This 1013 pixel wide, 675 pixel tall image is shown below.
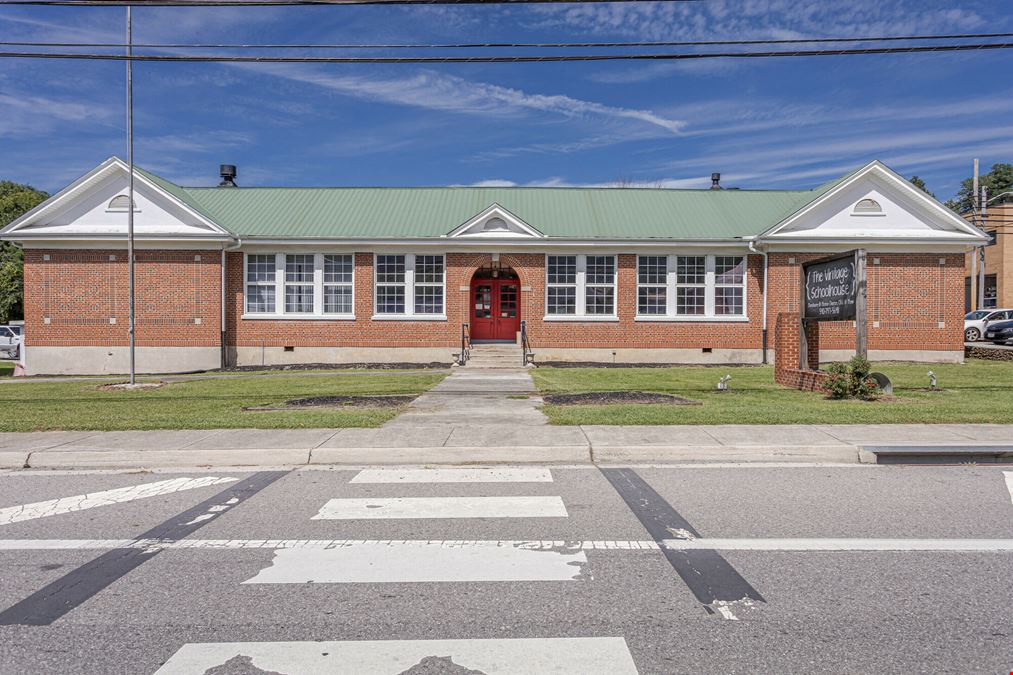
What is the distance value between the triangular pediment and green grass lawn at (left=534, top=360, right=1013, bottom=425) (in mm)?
6085

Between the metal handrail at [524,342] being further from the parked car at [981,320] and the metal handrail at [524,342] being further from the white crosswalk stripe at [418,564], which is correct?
the parked car at [981,320]

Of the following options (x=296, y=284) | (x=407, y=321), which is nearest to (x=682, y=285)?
(x=407, y=321)

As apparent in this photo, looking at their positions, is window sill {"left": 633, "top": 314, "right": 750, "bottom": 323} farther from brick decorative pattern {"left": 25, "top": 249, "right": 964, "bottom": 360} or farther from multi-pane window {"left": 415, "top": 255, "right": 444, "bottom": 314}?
multi-pane window {"left": 415, "top": 255, "right": 444, "bottom": 314}

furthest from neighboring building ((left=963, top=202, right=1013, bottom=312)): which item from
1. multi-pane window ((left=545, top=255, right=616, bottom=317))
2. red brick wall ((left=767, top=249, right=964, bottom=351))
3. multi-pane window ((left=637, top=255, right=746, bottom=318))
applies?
multi-pane window ((left=545, top=255, right=616, bottom=317))

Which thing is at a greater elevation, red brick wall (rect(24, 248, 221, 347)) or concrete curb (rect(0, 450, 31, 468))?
red brick wall (rect(24, 248, 221, 347))

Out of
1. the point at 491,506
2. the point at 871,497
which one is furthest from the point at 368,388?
the point at 871,497

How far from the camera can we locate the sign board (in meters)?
13.1

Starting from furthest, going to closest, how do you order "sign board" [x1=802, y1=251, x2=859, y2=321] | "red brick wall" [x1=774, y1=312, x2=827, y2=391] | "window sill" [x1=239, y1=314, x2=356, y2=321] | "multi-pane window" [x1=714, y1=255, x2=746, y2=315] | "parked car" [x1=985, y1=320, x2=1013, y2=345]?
"parked car" [x1=985, y1=320, x2=1013, y2=345]
"multi-pane window" [x1=714, y1=255, x2=746, y2=315]
"window sill" [x1=239, y1=314, x2=356, y2=321]
"red brick wall" [x1=774, y1=312, x2=827, y2=391]
"sign board" [x1=802, y1=251, x2=859, y2=321]

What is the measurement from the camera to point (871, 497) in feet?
20.3

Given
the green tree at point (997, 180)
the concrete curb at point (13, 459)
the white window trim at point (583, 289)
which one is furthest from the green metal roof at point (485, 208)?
the green tree at point (997, 180)

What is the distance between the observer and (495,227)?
A: 76.5 ft

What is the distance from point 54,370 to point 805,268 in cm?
2421

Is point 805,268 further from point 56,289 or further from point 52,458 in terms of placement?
point 56,289

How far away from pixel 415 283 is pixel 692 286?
10.1m
